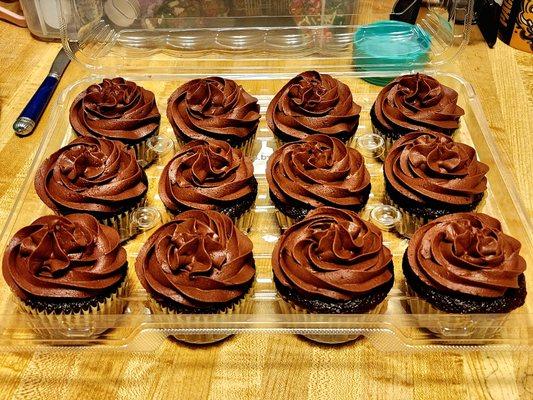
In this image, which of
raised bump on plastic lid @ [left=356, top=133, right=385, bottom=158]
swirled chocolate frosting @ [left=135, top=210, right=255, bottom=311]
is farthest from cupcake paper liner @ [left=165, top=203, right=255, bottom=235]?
raised bump on plastic lid @ [left=356, top=133, right=385, bottom=158]

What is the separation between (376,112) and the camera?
8.93 ft

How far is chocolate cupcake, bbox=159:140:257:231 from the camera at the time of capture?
7.54 feet

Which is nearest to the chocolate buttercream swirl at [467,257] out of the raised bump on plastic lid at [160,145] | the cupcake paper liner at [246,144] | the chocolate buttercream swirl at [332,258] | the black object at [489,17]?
the chocolate buttercream swirl at [332,258]

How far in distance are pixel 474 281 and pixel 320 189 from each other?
1.96 ft

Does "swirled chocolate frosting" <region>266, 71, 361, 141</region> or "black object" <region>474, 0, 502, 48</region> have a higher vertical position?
"swirled chocolate frosting" <region>266, 71, 361, 141</region>

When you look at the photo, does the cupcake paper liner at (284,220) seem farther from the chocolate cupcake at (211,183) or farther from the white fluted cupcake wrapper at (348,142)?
the white fluted cupcake wrapper at (348,142)

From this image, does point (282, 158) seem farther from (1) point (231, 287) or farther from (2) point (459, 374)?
(2) point (459, 374)

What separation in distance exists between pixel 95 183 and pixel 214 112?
559mm

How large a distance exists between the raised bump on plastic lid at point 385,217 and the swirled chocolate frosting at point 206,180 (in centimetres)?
43

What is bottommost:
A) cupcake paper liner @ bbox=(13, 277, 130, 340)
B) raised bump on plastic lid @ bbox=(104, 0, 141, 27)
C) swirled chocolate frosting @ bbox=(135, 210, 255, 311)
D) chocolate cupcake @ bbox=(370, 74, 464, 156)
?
cupcake paper liner @ bbox=(13, 277, 130, 340)

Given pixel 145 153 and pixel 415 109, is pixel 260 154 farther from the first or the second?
pixel 415 109

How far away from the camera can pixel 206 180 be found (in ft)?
7.70

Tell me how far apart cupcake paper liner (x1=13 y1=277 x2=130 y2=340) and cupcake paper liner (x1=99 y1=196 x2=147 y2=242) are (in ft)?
1.04

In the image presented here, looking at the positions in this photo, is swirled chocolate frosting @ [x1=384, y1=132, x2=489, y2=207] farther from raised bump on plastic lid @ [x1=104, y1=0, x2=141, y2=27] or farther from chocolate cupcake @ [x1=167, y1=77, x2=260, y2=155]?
raised bump on plastic lid @ [x1=104, y1=0, x2=141, y2=27]
